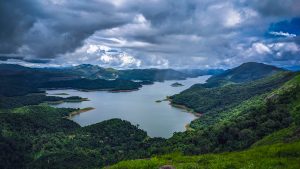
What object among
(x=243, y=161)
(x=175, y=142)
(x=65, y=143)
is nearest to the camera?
(x=243, y=161)

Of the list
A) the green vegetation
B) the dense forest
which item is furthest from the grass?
the green vegetation

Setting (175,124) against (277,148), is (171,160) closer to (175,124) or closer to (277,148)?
(277,148)

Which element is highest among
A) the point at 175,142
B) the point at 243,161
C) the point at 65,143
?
the point at 243,161

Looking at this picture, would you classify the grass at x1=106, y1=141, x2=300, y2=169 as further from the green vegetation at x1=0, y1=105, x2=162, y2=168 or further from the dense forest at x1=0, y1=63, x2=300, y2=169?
the green vegetation at x1=0, y1=105, x2=162, y2=168

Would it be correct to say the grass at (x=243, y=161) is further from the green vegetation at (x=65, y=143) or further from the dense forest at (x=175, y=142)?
the green vegetation at (x=65, y=143)

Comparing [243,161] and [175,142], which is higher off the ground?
[243,161]

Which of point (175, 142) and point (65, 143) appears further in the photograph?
point (65, 143)

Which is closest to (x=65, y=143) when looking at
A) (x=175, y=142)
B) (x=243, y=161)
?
(x=175, y=142)

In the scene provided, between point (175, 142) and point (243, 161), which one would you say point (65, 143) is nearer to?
point (175, 142)

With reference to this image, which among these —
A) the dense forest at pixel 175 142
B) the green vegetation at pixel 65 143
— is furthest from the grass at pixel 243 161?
the green vegetation at pixel 65 143
